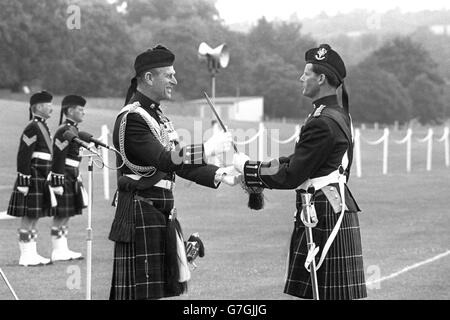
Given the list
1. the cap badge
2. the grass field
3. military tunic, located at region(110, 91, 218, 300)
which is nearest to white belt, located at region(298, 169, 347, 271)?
military tunic, located at region(110, 91, 218, 300)

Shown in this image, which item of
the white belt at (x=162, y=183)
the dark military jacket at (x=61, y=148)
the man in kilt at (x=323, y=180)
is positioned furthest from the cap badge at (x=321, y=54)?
the dark military jacket at (x=61, y=148)

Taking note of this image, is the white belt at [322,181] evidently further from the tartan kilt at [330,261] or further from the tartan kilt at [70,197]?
the tartan kilt at [70,197]

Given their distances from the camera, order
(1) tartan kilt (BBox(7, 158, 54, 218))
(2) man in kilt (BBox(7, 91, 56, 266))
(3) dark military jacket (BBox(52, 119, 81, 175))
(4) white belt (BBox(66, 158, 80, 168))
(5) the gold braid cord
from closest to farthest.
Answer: (5) the gold braid cord
(2) man in kilt (BBox(7, 91, 56, 266))
(1) tartan kilt (BBox(7, 158, 54, 218))
(3) dark military jacket (BBox(52, 119, 81, 175))
(4) white belt (BBox(66, 158, 80, 168))

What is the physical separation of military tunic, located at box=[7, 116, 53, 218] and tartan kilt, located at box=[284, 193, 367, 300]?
529cm

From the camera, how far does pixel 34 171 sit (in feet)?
33.8

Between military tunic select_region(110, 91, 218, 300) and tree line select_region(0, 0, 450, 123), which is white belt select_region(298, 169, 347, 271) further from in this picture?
tree line select_region(0, 0, 450, 123)

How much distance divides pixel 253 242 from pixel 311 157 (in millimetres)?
→ 6978

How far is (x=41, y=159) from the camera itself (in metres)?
10.3

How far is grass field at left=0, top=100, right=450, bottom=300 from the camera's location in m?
8.77

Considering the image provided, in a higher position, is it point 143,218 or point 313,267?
point 143,218

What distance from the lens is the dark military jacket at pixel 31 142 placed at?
10.1m

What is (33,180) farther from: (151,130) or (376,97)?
(376,97)

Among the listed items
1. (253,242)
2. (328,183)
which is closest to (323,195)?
(328,183)
